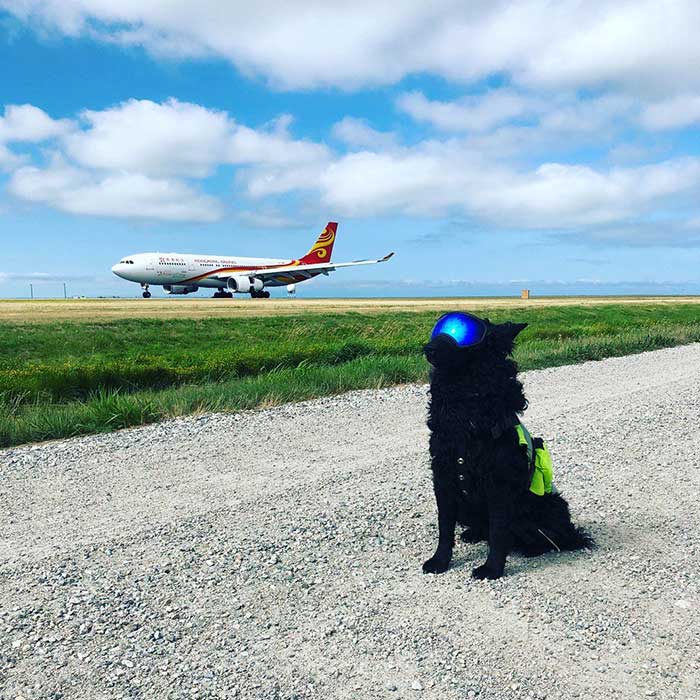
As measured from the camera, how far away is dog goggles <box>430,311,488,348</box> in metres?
4.32

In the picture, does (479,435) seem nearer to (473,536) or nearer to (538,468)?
(538,468)

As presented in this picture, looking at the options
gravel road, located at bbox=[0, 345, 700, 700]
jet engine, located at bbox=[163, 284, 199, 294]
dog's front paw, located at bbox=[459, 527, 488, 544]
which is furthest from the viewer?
jet engine, located at bbox=[163, 284, 199, 294]

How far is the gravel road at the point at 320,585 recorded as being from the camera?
3734mm

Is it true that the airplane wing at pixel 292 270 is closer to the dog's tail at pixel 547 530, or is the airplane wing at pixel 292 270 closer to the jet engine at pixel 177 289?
the jet engine at pixel 177 289

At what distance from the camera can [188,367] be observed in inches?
655

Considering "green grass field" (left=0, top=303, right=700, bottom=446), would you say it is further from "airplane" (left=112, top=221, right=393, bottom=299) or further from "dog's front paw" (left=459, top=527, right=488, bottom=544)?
"airplane" (left=112, top=221, right=393, bottom=299)

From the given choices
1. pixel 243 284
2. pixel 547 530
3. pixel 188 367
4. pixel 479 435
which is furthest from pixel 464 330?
pixel 243 284

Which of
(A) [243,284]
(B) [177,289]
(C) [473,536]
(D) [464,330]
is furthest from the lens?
(A) [243,284]

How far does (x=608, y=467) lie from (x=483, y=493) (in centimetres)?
371

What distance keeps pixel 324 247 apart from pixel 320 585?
90.6 meters

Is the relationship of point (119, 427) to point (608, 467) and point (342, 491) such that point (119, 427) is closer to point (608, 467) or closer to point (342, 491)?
point (342, 491)

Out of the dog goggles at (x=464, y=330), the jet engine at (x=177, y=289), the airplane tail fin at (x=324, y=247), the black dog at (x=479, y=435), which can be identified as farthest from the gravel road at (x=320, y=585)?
the airplane tail fin at (x=324, y=247)

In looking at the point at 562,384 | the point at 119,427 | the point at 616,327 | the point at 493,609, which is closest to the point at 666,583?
the point at 493,609

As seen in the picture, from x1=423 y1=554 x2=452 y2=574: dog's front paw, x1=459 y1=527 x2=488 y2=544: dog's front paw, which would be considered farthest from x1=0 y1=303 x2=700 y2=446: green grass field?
x1=423 y1=554 x2=452 y2=574: dog's front paw
